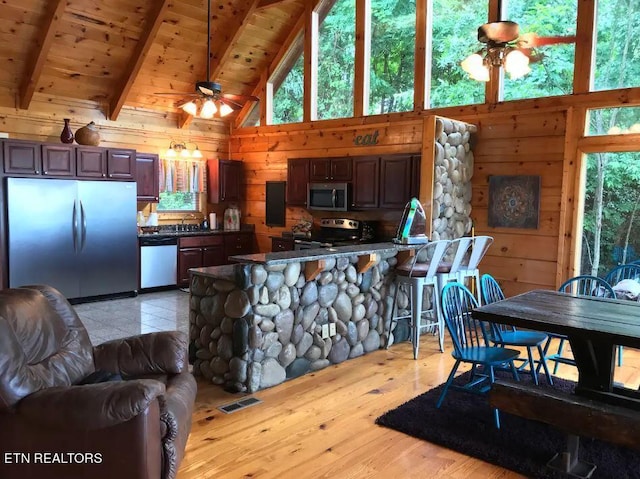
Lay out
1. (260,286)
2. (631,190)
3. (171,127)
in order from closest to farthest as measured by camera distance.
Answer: (260,286), (631,190), (171,127)

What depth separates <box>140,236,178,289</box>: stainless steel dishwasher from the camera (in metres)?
7.43

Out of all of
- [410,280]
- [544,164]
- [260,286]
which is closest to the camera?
[260,286]

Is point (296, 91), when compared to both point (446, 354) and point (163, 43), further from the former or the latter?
point (446, 354)

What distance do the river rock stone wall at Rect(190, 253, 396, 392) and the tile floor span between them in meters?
1.54

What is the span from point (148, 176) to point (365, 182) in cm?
309

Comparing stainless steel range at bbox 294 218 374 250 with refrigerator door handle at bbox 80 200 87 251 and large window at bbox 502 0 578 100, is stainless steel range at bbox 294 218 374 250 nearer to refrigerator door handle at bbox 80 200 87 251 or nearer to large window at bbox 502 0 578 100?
large window at bbox 502 0 578 100

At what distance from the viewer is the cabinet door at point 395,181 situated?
6414 millimetres

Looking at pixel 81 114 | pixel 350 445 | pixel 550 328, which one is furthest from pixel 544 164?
pixel 81 114

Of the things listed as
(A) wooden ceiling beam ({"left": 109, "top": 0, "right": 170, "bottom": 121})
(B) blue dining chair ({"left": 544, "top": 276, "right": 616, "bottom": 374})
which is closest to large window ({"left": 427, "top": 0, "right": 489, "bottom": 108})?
(B) blue dining chair ({"left": 544, "top": 276, "right": 616, "bottom": 374})

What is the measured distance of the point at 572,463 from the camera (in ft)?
9.19

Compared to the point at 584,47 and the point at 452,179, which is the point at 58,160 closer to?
the point at 452,179

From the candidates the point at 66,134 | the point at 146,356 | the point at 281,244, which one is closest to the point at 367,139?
the point at 281,244

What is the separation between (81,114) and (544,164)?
587 centimetres

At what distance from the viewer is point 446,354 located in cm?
482
